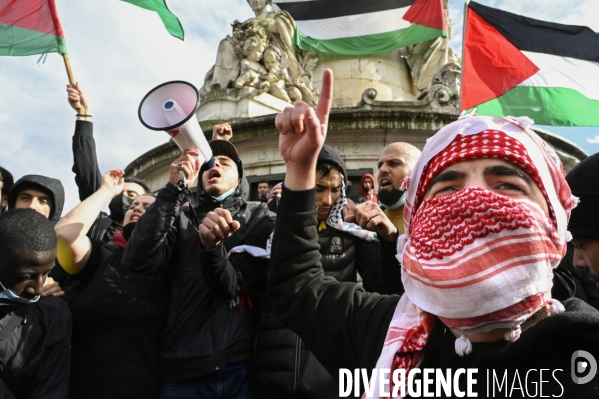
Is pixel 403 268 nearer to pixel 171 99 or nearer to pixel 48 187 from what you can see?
pixel 171 99

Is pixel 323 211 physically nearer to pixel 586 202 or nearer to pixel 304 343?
pixel 304 343

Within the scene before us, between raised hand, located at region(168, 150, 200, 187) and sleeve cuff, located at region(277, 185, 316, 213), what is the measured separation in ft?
4.27

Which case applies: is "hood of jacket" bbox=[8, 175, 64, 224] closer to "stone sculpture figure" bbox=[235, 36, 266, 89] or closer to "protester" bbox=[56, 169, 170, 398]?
"protester" bbox=[56, 169, 170, 398]

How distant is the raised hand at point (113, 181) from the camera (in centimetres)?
401

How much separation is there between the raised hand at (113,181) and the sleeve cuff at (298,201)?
2229mm

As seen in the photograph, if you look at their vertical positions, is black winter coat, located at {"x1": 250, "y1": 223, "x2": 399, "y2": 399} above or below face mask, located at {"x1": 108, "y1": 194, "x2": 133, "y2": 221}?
below

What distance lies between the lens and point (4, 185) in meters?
4.66

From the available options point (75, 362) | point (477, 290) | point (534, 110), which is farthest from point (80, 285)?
point (534, 110)

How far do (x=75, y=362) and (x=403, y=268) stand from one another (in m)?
2.31

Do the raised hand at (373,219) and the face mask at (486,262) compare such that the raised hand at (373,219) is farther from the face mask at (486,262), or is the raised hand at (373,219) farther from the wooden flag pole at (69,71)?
the wooden flag pole at (69,71)

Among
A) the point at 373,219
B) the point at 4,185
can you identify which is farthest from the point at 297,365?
the point at 4,185

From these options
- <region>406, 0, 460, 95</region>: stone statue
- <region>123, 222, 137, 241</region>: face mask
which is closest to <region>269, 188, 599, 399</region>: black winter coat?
<region>123, 222, 137, 241</region>: face mask

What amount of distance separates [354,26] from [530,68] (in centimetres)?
537

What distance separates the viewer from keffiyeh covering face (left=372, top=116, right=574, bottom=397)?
163 centimetres
